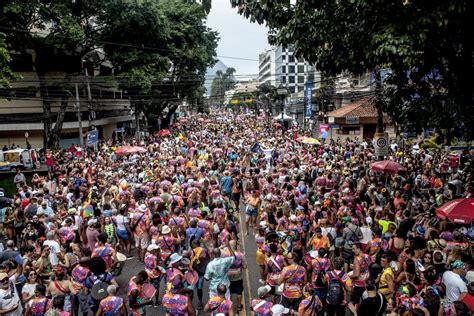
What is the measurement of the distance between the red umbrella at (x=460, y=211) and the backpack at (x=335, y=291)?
117 inches

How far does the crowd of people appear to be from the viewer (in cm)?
646

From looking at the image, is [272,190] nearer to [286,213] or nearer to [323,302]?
[286,213]

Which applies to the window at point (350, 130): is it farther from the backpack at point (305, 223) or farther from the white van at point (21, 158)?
the backpack at point (305, 223)

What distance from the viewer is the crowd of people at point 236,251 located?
21.2 ft

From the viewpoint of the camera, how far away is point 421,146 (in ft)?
73.0

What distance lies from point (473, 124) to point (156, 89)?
29.6 metres

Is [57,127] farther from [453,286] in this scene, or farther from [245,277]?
[453,286]

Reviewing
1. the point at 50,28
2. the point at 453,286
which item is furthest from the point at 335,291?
the point at 50,28

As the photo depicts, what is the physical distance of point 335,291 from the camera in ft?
22.2

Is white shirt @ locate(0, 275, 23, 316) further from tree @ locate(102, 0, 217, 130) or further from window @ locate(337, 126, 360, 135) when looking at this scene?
window @ locate(337, 126, 360, 135)

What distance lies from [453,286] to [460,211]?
89.3 inches

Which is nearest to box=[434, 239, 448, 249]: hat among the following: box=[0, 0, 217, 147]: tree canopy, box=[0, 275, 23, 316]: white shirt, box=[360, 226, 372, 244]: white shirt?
Result: box=[360, 226, 372, 244]: white shirt

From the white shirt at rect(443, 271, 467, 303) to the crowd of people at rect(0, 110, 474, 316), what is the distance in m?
0.02

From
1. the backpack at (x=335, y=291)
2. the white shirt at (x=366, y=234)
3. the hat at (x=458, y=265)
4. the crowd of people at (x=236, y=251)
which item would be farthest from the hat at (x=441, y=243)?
the backpack at (x=335, y=291)
